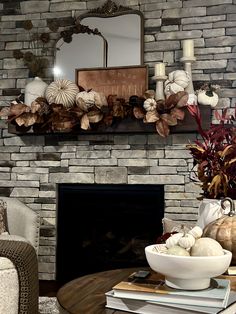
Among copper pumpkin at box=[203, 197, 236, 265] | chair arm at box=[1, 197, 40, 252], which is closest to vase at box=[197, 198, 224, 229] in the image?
copper pumpkin at box=[203, 197, 236, 265]

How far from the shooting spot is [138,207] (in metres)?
3.94

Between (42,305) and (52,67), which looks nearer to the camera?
(42,305)

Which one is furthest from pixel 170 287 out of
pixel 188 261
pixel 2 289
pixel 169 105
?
pixel 169 105

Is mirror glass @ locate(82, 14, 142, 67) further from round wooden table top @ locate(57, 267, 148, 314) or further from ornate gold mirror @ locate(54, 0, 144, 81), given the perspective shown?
round wooden table top @ locate(57, 267, 148, 314)

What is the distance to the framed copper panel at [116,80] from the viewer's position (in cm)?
388

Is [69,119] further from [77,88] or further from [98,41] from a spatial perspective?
[98,41]

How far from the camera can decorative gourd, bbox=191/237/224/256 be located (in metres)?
1.17

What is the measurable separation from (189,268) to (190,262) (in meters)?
0.02

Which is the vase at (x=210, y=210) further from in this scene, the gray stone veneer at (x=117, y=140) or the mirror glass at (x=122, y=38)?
the mirror glass at (x=122, y=38)

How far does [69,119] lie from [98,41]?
31.0 inches

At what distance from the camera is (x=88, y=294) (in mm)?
1299

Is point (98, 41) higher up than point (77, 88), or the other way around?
point (98, 41)

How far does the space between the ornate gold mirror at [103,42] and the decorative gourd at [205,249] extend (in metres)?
2.92

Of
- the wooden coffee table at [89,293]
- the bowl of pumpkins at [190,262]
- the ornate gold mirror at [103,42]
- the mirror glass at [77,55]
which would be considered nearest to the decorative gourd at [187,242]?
the bowl of pumpkins at [190,262]
